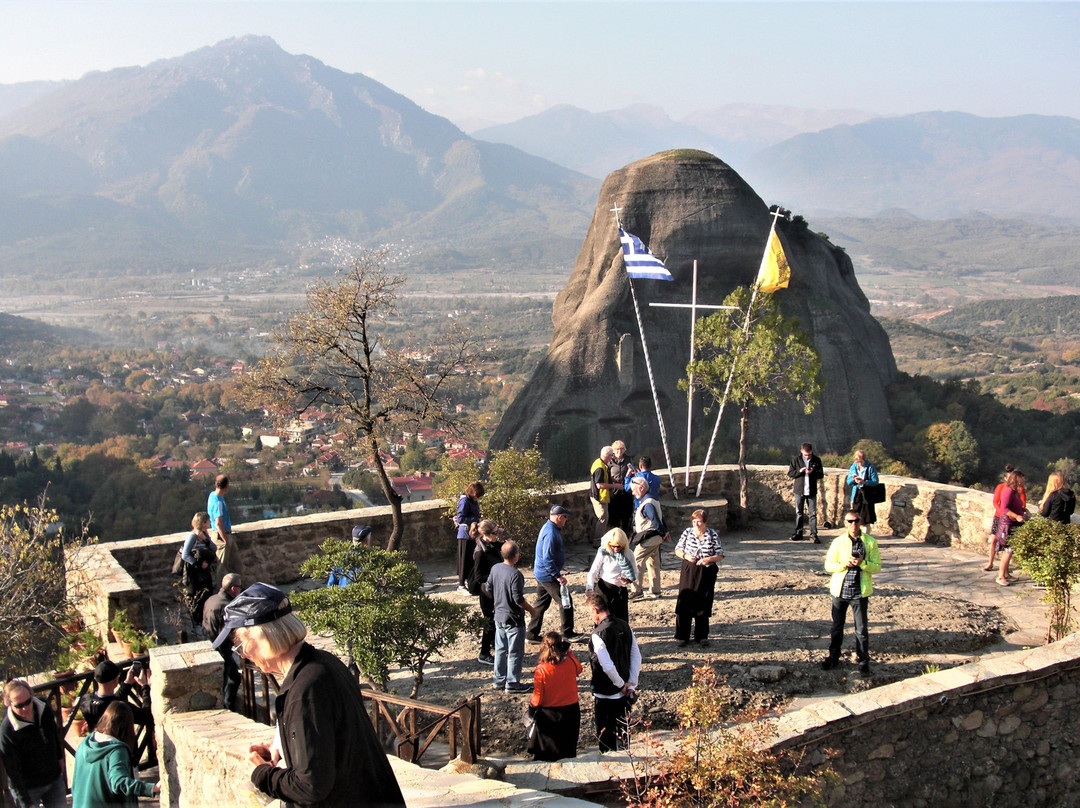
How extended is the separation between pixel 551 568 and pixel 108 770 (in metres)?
4.10

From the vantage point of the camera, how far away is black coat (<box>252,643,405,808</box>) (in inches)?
141

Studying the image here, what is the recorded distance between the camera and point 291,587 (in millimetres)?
11062

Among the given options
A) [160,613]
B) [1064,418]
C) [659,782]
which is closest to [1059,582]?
[659,782]

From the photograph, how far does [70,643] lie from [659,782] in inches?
270

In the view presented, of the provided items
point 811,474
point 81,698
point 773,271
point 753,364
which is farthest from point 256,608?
point 773,271

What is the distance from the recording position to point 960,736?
721 cm

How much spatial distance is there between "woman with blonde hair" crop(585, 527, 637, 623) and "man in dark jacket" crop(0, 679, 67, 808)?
4.09 m

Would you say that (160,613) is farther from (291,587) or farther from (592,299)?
(592,299)

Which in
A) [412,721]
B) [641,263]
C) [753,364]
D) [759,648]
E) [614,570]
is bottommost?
[759,648]

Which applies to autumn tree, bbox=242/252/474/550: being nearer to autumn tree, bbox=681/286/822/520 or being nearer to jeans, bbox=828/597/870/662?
autumn tree, bbox=681/286/822/520

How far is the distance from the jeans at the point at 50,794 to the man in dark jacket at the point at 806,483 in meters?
8.86

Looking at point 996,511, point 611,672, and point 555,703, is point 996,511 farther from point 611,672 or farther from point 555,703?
point 555,703

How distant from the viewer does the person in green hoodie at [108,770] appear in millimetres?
5133

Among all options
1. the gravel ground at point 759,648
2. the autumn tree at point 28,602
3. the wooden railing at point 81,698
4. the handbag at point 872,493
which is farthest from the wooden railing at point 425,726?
the handbag at point 872,493
